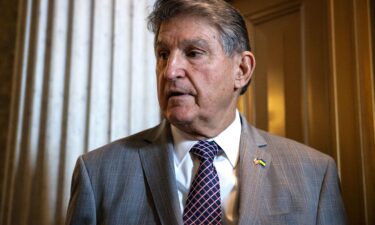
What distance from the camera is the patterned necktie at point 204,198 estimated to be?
3.99ft

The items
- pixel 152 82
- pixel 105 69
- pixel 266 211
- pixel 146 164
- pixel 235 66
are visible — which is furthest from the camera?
pixel 152 82

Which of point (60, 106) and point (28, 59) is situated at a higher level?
point (28, 59)

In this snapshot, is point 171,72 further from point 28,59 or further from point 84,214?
point 28,59

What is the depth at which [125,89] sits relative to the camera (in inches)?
70.8

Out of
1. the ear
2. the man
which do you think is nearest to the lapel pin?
the man

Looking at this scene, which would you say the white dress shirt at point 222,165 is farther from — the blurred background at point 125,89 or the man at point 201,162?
the blurred background at point 125,89

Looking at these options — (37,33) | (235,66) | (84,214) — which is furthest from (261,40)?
(84,214)

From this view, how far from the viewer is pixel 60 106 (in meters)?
1.65

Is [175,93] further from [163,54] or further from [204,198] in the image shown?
[204,198]

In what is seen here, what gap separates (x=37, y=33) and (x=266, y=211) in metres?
1.19

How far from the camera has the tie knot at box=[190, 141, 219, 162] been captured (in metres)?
1.32

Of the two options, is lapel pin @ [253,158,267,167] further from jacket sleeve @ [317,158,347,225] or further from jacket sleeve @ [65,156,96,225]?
jacket sleeve @ [65,156,96,225]

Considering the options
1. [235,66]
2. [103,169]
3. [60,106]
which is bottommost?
[103,169]

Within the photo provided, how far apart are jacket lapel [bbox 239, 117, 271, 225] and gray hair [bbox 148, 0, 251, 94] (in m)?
0.31
